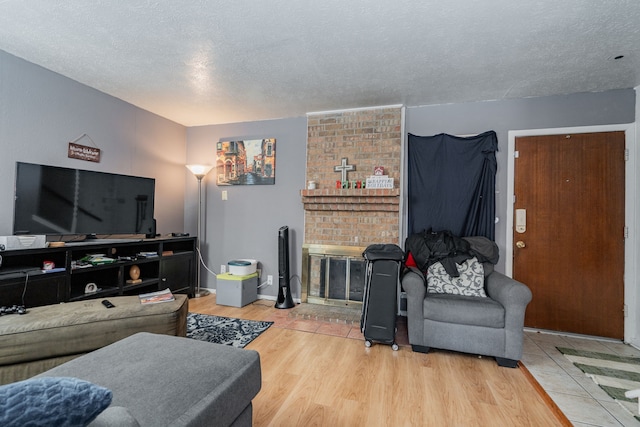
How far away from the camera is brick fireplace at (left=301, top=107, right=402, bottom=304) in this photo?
3.39 metres

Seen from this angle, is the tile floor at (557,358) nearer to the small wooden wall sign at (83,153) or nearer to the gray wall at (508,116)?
the gray wall at (508,116)

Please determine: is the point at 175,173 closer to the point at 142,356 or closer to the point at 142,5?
the point at 142,5

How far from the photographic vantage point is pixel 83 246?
264cm

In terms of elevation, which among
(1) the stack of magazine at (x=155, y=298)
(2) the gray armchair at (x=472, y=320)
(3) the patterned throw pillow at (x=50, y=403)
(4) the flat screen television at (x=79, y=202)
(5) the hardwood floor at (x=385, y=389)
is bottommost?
(5) the hardwood floor at (x=385, y=389)

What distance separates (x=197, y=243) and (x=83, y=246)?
1.51 m

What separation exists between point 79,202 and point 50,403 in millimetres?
3035

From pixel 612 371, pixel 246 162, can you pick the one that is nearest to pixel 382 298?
pixel 612 371

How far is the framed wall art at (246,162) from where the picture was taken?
12.8 feet

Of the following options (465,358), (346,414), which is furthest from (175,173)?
(465,358)

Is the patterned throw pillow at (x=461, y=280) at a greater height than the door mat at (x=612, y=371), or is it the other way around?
the patterned throw pillow at (x=461, y=280)

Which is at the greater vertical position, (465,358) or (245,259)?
(245,259)

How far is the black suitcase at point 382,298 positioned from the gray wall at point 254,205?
1.45m

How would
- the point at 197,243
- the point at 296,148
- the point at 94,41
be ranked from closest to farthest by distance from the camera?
the point at 94,41 → the point at 296,148 → the point at 197,243

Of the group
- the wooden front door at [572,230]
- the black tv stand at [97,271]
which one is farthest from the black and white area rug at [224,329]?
the wooden front door at [572,230]
